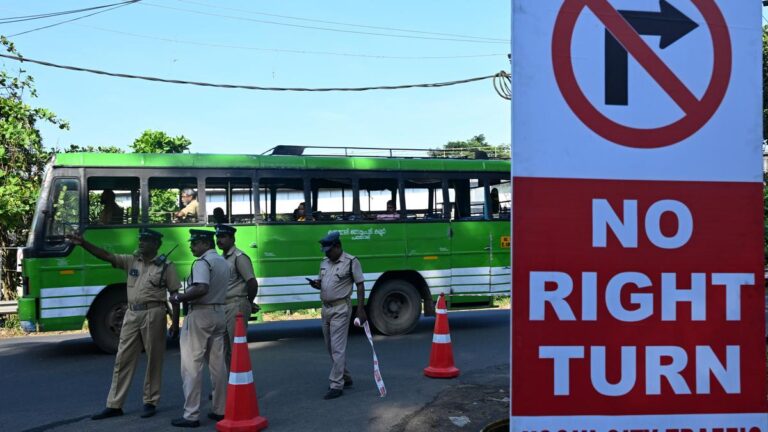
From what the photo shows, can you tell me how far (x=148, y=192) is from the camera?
10.1 meters

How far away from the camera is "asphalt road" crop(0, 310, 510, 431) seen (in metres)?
6.17

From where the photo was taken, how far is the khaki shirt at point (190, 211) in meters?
10.3

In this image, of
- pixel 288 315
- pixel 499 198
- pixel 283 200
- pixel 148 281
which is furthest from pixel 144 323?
pixel 288 315

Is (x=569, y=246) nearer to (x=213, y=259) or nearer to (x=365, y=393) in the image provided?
(x=213, y=259)

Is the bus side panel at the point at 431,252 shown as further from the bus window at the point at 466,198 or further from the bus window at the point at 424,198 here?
the bus window at the point at 466,198

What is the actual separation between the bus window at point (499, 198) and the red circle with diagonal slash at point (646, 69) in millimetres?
9935

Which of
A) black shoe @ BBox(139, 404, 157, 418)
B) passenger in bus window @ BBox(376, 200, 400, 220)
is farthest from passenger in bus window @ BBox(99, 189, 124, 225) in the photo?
black shoe @ BBox(139, 404, 157, 418)

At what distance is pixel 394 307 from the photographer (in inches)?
456

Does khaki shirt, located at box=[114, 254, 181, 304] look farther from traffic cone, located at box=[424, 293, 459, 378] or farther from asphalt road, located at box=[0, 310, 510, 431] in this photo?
traffic cone, located at box=[424, 293, 459, 378]

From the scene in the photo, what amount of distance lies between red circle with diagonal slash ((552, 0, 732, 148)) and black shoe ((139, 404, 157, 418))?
5.41 m

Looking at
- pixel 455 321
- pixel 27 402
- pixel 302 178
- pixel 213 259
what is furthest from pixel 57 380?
pixel 455 321

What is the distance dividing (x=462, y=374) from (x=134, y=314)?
389 cm

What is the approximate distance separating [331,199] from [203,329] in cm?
554

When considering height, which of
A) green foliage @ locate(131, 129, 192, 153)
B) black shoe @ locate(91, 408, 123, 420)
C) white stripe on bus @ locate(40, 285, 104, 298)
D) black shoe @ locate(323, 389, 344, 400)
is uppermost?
green foliage @ locate(131, 129, 192, 153)
